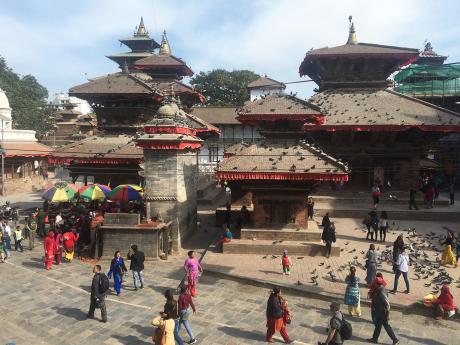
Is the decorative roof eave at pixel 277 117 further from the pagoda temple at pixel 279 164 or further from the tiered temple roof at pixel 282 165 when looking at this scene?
the tiered temple roof at pixel 282 165

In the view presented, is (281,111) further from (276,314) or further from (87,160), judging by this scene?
(87,160)

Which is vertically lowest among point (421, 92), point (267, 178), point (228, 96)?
point (267, 178)

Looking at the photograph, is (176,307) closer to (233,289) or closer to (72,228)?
(233,289)

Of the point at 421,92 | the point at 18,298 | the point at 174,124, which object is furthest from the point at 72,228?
the point at 421,92

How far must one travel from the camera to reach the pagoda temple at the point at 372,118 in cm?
2208

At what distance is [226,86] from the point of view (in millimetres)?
70062

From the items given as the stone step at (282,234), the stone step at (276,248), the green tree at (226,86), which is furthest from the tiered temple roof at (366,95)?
the green tree at (226,86)

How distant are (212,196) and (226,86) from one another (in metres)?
46.2

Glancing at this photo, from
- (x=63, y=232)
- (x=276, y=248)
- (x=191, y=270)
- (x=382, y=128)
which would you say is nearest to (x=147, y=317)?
(x=191, y=270)

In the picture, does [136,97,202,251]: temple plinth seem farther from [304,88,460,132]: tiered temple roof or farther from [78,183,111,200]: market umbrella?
[304,88,460,132]: tiered temple roof

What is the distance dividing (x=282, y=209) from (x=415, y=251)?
536 centimetres

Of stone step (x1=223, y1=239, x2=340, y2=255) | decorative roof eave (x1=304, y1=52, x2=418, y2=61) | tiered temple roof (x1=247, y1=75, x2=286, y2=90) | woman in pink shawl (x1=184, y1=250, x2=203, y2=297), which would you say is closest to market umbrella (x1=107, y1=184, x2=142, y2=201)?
stone step (x1=223, y1=239, x2=340, y2=255)

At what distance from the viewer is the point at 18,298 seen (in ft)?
35.6

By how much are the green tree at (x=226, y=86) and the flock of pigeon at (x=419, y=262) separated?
5535 cm
